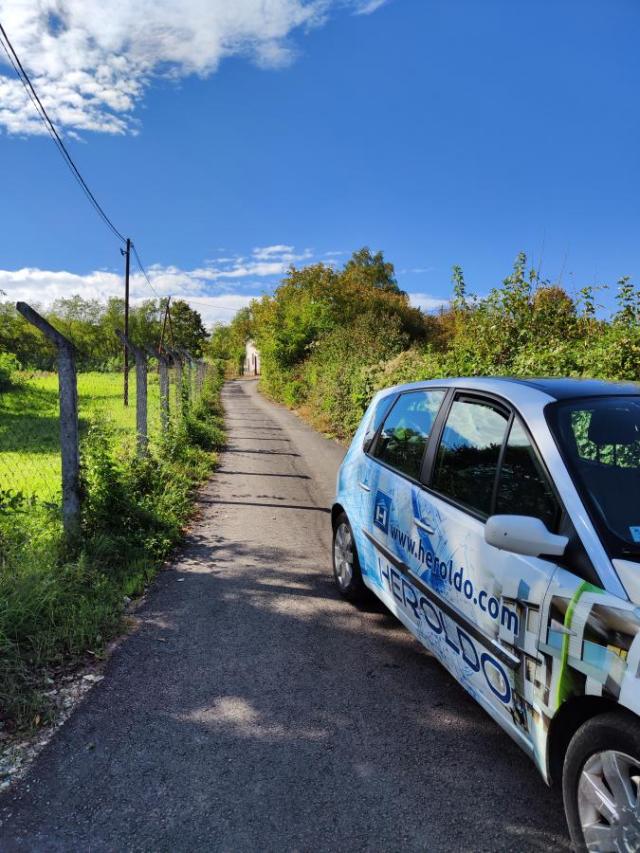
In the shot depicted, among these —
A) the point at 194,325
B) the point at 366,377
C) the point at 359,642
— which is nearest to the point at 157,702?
the point at 359,642

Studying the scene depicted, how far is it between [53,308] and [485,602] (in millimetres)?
98303

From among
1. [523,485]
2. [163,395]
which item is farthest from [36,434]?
[523,485]

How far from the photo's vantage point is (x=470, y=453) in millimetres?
2891

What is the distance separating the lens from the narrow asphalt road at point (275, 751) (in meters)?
2.22

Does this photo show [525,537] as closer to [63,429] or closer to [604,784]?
[604,784]

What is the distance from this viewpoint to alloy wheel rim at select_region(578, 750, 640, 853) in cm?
169

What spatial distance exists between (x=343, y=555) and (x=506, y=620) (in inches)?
95.7

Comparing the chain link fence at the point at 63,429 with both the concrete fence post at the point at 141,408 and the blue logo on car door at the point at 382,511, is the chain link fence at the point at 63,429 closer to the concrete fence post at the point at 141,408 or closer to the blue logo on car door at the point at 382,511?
the concrete fence post at the point at 141,408

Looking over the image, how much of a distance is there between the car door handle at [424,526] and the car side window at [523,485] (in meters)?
0.51

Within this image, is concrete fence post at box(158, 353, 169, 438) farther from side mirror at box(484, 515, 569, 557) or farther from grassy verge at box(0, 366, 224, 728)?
side mirror at box(484, 515, 569, 557)

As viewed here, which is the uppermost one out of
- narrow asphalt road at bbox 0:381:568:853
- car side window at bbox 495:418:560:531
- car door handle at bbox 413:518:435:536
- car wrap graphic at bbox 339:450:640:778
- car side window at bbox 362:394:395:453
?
car side window at bbox 362:394:395:453

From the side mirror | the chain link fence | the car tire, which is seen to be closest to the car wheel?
the side mirror

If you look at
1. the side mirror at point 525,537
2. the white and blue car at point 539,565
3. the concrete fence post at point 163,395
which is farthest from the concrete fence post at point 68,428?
the concrete fence post at point 163,395

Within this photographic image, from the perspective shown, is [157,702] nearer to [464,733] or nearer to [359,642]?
[359,642]
